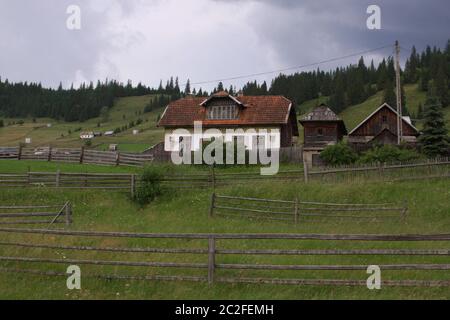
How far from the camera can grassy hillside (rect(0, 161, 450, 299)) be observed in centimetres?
983

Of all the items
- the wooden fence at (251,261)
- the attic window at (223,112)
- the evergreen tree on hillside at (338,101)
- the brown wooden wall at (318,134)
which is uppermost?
the evergreen tree on hillside at (338,101)

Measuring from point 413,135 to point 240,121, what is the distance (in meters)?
23.2

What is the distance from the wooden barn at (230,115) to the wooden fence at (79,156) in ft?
23.8

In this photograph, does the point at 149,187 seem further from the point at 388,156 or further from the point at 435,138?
the point at 435,138

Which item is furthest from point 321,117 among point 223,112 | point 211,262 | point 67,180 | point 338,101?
point 338,101

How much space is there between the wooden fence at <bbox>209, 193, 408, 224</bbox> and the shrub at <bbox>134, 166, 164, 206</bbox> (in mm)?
4002

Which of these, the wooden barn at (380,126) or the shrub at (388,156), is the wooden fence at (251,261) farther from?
the wooden barn at (380,126)

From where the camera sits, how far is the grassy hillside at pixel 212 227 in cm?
983

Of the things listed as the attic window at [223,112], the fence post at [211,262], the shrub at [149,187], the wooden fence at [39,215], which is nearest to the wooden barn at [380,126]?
the attic window at [223,112]

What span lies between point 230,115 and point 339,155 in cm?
1440

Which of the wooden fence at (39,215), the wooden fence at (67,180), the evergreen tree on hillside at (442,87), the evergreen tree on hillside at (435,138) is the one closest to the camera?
the wooden fence at (39,215)

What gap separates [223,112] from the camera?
47.4 meters
